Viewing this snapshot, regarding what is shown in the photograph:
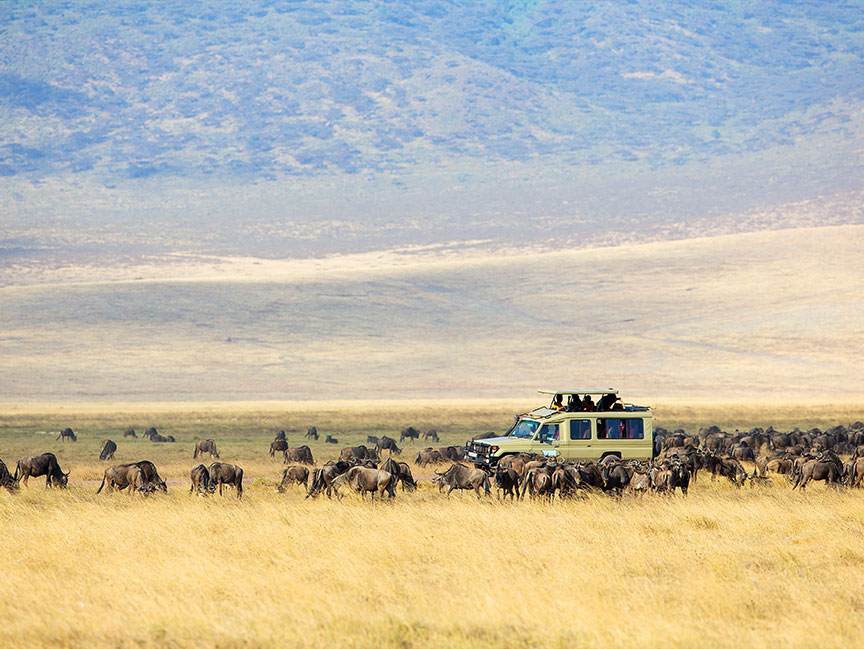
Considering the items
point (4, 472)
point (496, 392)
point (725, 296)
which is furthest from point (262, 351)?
point (4, 472)

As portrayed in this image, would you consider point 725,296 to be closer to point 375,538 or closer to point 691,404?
point 691,404

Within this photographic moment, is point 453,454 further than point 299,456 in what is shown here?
Yes

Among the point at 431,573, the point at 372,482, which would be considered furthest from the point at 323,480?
the point at 431,573

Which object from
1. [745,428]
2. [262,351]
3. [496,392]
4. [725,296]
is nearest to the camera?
[745,428]

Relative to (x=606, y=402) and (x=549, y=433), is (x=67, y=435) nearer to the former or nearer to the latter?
(x=549, y=433)

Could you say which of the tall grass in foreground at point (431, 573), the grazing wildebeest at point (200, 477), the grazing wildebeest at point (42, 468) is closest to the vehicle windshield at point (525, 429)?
the tall grass in foreground at point (431, 573)

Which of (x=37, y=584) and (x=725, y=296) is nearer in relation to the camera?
(x=37, y=584)

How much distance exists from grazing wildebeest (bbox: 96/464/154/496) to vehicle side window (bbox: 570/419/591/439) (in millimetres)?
A: 8688

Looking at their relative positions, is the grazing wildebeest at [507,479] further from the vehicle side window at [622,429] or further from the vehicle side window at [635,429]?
the vehicle side window at [635,429]

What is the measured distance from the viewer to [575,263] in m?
141

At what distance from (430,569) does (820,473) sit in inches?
487

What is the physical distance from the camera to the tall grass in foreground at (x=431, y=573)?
1130cm

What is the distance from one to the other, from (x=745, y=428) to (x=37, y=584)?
45.4 metres

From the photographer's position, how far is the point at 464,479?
22.6 m
